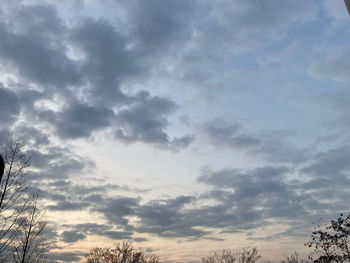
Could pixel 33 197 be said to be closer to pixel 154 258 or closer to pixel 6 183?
pixel 6 183

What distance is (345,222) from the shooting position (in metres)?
31.7

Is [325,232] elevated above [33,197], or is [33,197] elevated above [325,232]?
[33,197]

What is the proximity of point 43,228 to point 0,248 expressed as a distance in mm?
7169

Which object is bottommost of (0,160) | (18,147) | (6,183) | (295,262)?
(295,262)

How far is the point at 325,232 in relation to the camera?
108 ft

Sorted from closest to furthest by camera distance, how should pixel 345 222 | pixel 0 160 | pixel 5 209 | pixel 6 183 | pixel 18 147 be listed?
pixel 0 160
pixel 5 209
pixel 6 183
pixel 18 147
pixel 345 222

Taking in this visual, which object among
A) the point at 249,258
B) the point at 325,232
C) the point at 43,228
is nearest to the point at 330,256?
the point at 325,232

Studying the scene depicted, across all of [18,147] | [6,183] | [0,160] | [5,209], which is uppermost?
[18,147]

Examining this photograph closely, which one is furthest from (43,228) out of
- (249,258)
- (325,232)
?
(249,258)

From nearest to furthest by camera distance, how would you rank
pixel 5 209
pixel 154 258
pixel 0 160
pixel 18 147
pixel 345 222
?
pixel 0 160
pixel 5 209
pixel 18 147
pixel 345 222
pixel 154 258

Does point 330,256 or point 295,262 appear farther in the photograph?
point 295,262

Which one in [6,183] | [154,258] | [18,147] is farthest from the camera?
[154,258]

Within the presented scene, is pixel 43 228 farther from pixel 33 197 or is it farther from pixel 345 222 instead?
pixel 345 222

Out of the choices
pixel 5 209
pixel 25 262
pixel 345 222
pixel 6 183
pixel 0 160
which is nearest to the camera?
pixel 0 160
